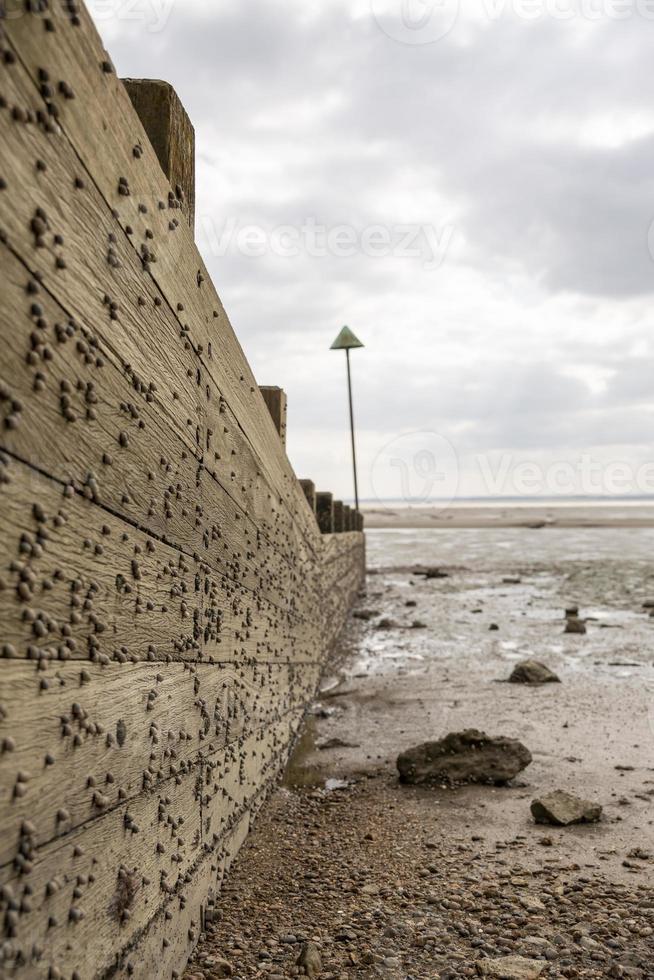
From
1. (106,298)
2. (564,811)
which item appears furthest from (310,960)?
(106,298)

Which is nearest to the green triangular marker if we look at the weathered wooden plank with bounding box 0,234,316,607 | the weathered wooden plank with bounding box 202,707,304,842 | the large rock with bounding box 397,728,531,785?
the weathered wooden plank with bounding box 202,707,304,842

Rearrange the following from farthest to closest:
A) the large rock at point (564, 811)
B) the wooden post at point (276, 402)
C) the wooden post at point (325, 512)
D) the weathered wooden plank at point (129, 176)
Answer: the wooden post at point (325, 512) < the wooden post at point (276, 402) < the large rock at point (564, 811) < the weathered wooden plank at point (129, 176)

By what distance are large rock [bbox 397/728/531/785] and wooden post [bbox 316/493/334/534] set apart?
4.34m

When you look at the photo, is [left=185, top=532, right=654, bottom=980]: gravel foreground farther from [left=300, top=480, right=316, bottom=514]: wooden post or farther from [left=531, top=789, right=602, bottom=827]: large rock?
[left=300, top=480, right=316, bottom=514]: wooden post

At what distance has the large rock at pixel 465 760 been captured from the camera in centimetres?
413

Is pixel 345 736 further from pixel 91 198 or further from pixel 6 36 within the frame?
pixel 6 36

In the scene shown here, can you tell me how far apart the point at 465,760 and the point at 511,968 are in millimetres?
1900

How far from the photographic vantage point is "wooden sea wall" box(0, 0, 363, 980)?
1367mm

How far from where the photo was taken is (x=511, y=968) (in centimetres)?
231

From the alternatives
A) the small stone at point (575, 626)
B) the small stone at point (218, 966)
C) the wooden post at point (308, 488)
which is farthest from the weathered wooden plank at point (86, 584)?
the small stone at point (575, 626)

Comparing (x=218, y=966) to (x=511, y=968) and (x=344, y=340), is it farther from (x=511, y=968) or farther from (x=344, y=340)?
(x=344, y=340)

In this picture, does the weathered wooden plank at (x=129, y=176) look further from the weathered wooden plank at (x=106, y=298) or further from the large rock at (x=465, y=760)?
the large rock at (x=465, y=760)

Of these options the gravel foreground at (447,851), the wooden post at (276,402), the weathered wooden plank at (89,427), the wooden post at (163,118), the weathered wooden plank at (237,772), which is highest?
the wooden post at (163,118)

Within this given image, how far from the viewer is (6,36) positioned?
1301mm
